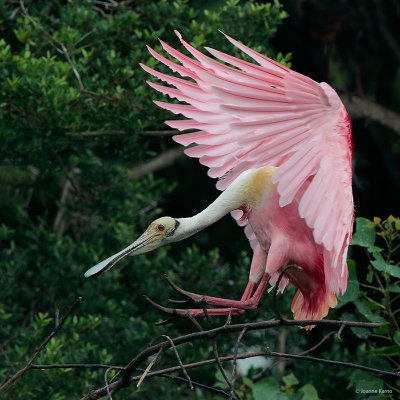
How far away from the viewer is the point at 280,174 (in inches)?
114

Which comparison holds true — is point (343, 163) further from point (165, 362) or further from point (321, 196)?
point (165, 362)

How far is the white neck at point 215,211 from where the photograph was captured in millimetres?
3078

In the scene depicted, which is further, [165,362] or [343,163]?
[165,362]

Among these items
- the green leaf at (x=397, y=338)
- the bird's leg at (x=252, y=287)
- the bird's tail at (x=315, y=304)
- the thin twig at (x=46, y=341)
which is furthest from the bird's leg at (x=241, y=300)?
the green leaf at (x=397, y=338)

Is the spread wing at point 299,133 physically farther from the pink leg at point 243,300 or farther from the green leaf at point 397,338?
the green leaf at point 397,338

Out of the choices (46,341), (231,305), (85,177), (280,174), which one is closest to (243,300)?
(231,305)

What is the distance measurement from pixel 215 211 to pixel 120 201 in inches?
71.6

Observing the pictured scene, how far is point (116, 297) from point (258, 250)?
1740mm

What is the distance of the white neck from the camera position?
10.1 feet

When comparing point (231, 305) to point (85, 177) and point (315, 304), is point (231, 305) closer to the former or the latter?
point (315, 304)

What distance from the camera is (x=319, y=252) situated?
10.2 ft

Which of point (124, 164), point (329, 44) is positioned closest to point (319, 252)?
point (124, 164)

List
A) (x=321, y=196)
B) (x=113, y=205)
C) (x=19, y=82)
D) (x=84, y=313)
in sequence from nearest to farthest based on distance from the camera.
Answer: (x=321, y=196)
(x=19, y=82)
(x=84, y=313)
(x=113, y=205)

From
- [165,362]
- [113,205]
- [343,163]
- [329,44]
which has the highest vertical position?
[343,163]
